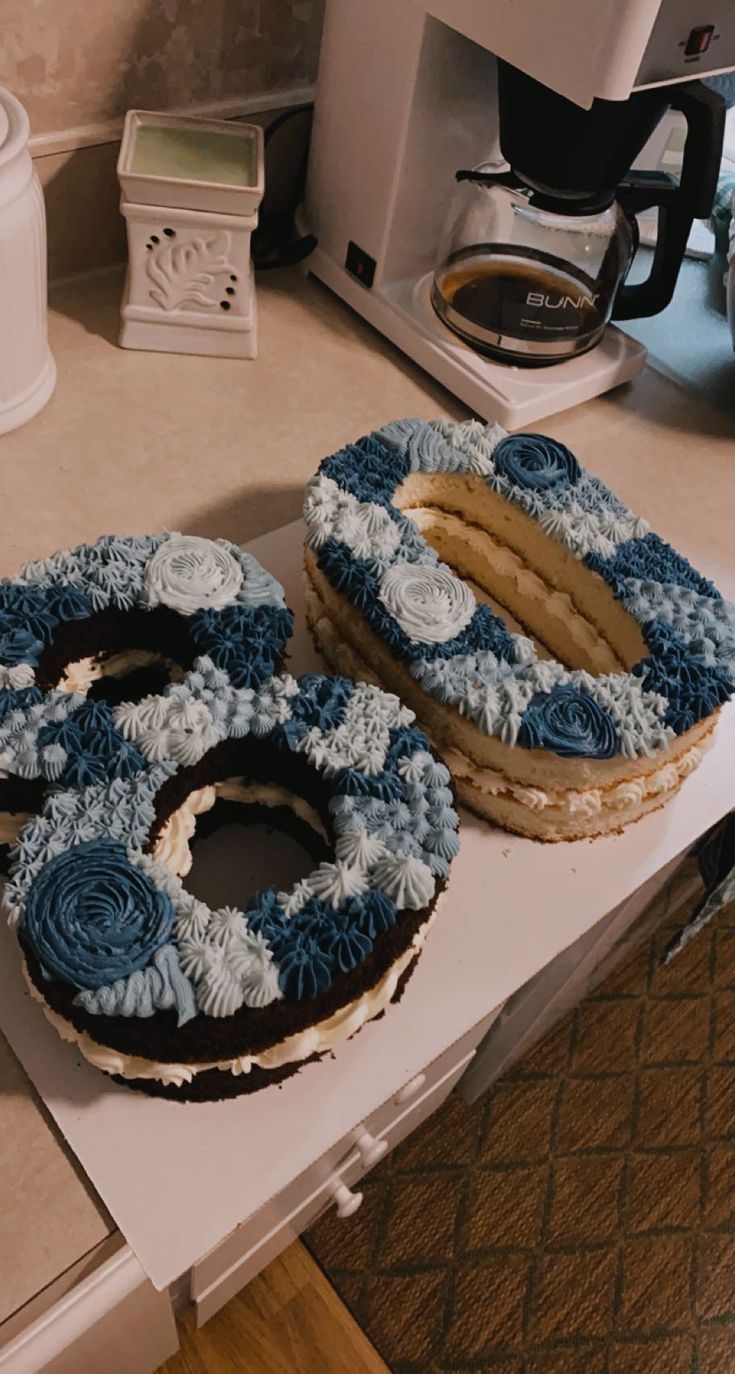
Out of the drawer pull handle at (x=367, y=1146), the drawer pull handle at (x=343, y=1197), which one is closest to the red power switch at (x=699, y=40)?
the drawer pull handle at (x=367, y=1146)

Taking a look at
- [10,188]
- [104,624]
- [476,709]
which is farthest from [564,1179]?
[10,188]

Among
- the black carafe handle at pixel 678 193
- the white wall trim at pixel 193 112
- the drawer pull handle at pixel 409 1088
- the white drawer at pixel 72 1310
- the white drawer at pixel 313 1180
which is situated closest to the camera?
the white drawer at pixel 72 1310

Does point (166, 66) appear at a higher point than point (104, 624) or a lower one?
higher

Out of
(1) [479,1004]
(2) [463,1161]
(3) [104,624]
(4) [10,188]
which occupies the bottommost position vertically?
(2) [463,1161]

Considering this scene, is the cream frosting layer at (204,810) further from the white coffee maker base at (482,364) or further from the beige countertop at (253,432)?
the white coffee maker base at (482,364)

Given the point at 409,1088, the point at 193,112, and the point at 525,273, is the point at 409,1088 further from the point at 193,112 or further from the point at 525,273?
the point at 193,112

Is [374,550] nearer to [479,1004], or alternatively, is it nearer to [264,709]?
[264,709]

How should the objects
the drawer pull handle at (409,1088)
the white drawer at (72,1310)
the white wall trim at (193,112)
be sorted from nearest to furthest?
the white drawer at (72,1310), the drawer pull handle at (409,1088), the white wall trim at (193,112)
